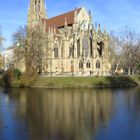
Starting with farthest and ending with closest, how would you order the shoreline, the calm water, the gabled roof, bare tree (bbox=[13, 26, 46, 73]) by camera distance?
the gabled roof < bare tree (bbox=[13, 26, 46, 73]) < the shoreline < the calm water

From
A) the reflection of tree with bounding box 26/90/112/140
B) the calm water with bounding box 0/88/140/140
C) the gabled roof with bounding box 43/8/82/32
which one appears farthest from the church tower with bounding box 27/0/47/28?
the calm water with bounding box 0/88/140/140

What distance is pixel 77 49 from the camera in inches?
4011

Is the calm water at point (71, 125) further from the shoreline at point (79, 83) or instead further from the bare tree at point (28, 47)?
the bare tree at point (28, 47)

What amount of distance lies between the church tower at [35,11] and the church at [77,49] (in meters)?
18.6

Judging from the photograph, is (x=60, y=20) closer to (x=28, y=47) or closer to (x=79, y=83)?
(x=28, y=47)

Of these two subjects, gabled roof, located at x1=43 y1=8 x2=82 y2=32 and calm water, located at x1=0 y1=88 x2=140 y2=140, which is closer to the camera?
calm water, located at x1=0 y1=88 x2=140 y2=140

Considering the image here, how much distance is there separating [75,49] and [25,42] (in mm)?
23733

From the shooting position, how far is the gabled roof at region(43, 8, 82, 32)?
11020cm

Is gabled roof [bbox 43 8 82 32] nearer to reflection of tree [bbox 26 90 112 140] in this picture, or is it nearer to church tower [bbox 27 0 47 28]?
church tower [bbox 27 0 47 28]

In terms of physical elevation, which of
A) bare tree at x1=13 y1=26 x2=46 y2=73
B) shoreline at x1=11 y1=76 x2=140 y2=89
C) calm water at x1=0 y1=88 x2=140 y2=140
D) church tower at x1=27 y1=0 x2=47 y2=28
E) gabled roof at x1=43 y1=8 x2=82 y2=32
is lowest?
calm water at x1=0 y1=88 x2=140 y2=140

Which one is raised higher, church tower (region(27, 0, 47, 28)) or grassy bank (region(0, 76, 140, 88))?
church tower (region(27, 0, 47, 28))

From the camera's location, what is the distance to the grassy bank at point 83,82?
76062 millimetres

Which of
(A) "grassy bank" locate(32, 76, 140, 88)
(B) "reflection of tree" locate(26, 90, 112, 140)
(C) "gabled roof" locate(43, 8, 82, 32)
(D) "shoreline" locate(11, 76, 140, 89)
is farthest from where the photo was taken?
(C) "gabled roof" locate(43, 8, 82, 32)

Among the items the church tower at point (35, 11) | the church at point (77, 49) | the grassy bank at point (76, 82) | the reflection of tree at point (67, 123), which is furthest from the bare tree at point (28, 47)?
the reflection of tree at point (67, 123)
